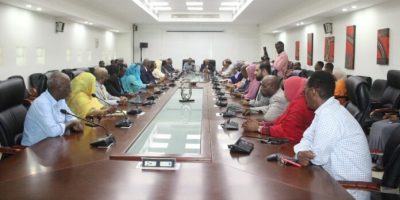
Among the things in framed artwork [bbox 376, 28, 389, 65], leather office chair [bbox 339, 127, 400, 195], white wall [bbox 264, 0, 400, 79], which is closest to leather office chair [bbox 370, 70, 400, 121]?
white wall [bbox 264, 0, 400, 79]

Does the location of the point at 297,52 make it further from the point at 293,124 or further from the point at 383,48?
the point at 293,124

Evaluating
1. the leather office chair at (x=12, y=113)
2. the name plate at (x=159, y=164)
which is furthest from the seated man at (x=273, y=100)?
the leather office chair at (x=12, y=113)

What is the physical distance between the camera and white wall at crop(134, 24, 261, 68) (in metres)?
16.9

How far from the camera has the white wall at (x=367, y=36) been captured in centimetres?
618

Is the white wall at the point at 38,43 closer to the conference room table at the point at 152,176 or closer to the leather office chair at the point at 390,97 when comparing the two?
the conference room table at the point at 152,176

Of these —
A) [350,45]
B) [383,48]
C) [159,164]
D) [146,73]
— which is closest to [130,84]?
[146,73]

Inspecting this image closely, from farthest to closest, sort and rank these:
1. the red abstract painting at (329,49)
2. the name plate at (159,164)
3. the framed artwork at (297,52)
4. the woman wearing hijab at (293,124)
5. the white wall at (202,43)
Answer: the white wall at (202,43) < the framed artwork at (297,52) < the red abstract painting at (329,49) < the woman wearing hijab at (293,124) < the name plate at (159,164)

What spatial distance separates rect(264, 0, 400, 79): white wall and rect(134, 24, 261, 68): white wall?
273 inches

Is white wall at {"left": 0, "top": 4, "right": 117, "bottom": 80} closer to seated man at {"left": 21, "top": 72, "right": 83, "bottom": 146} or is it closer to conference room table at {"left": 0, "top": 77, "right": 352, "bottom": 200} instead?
seated man at {"left": 21, "top": 72, "right": 83, "bottom": 146}

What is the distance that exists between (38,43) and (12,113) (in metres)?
5.42

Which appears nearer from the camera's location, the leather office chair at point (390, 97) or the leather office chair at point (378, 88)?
the leather office chair at point (390, 97)

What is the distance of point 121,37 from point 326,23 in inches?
346

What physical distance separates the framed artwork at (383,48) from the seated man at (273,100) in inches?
124

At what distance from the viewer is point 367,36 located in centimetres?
715
